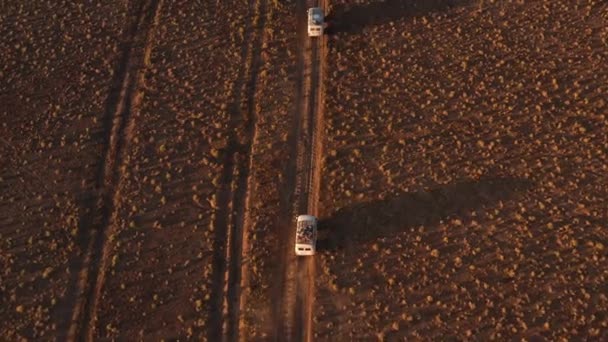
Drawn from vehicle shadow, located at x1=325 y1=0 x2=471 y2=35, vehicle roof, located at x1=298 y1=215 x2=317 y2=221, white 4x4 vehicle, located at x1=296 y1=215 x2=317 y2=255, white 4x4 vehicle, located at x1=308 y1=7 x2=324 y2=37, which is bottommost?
white 4x4 vehicle, located at x1=296 y1=215 x2=317 y2=255

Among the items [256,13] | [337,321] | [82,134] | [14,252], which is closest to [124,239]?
[14,252]

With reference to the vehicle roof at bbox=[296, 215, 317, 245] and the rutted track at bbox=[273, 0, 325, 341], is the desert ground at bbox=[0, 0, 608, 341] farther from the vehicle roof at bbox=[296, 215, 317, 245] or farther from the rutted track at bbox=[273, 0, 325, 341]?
the vehicle roof at bbox=[296, 215, 317, 245]

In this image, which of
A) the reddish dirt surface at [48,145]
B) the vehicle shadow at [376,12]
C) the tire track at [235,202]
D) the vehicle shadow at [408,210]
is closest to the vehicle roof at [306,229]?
the vehicle shadow at [408,210]

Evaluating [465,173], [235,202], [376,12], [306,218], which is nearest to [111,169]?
[235,202]

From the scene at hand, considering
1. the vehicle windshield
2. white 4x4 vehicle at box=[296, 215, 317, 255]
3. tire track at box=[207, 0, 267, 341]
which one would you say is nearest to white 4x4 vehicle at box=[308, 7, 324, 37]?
tire track at box=[207, 0, 267, 341]

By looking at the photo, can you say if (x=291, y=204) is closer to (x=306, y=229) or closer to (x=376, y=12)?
(x=306, y=229)

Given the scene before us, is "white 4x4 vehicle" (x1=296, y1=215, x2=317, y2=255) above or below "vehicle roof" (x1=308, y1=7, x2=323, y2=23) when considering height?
below
